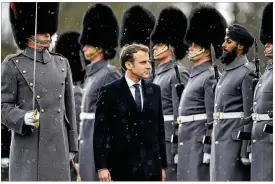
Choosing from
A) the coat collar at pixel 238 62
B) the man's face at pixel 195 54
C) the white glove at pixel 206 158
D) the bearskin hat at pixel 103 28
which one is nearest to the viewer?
the coat collar at pixel 238 62

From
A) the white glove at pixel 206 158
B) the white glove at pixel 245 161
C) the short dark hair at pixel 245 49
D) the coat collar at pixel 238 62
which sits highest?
the short dark hair at pixel 245 49

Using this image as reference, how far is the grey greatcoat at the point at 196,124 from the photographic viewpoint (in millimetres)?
12398

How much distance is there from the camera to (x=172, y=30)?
1364cm

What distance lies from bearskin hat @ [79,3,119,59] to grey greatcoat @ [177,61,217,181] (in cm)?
145

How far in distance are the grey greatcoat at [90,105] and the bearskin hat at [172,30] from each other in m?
0.63

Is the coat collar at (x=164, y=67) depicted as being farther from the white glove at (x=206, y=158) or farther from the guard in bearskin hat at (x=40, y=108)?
the guard in bearskin hat at (x=40, y=108)

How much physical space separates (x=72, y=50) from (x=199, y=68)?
10.7 feet

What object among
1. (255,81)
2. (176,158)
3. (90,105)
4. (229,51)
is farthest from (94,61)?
(255,81)

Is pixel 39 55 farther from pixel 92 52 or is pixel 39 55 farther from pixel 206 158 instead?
pixel 92 52

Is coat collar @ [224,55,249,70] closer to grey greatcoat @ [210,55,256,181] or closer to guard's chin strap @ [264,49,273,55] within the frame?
grey greatcoat @ [210,55,256,181]

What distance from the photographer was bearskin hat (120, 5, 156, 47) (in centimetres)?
1373

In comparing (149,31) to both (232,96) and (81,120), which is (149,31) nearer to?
(81,120)

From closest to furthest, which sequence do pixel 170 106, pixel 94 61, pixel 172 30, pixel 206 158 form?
pixel 206 158
pixel 170 106
pixel 172 30
pixel 94 61

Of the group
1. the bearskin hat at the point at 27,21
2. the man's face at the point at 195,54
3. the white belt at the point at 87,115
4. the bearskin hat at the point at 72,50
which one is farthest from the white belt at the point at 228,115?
the bearskin hat at the point at 72,50
